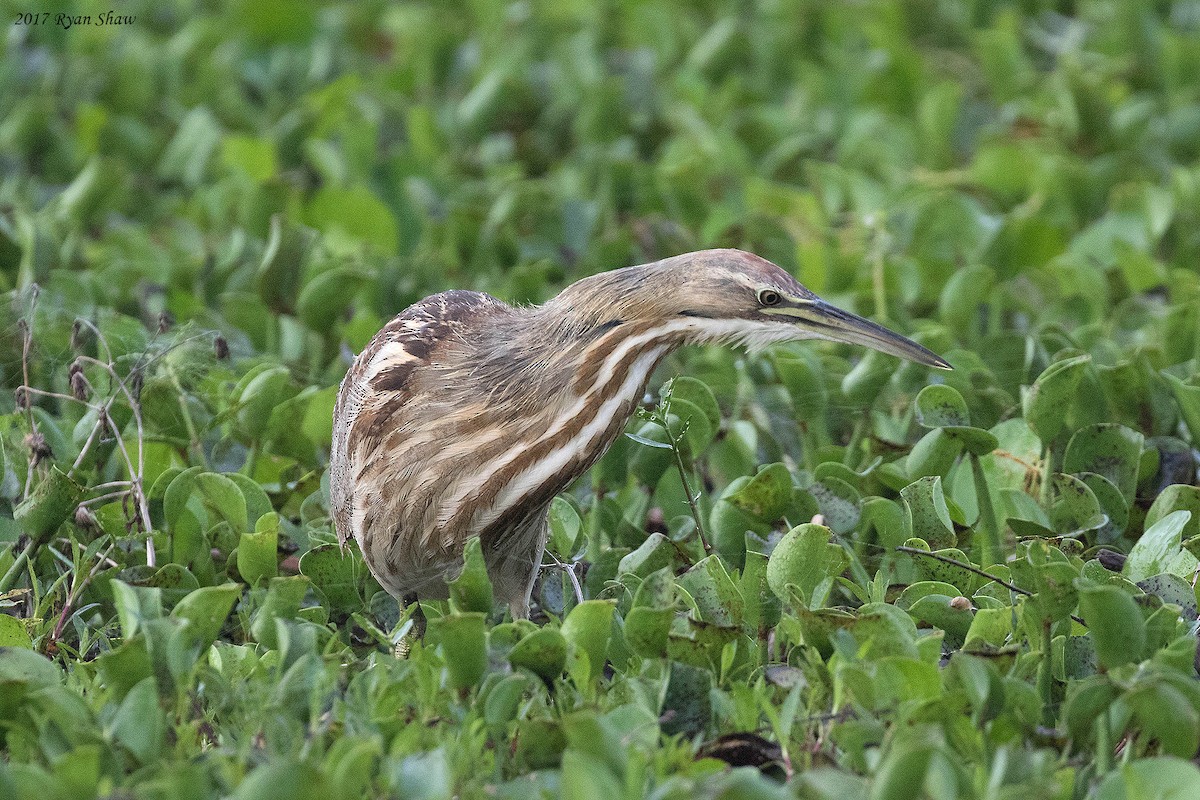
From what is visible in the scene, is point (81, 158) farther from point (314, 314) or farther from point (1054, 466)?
point (1054, 466)

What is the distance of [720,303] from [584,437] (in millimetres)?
392

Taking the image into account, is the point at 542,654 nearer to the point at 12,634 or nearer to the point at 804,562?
the point at 804,562

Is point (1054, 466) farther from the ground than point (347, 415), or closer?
closer

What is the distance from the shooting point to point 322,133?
654cm

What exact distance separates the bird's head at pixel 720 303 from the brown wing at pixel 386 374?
42 centimetres

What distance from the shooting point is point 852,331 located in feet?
11.0

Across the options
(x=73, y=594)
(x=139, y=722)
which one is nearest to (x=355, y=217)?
(x=73, y=594)

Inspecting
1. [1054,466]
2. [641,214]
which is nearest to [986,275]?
[1054,466]

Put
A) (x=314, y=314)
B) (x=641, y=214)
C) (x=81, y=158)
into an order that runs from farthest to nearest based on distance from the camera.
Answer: (x=81, y=158) < (x=641, y=214) < (x=314, y=314)

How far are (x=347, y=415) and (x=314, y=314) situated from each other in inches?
A: 44.4

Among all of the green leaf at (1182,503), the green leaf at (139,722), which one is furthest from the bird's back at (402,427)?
the green leaf at (1182,503)

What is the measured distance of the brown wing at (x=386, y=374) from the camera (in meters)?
3.59

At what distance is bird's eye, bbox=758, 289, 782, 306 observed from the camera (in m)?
3.27

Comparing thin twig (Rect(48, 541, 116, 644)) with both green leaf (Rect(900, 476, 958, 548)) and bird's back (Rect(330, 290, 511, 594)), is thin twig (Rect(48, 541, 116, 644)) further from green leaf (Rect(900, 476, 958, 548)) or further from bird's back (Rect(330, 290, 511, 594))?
green leaf (Rect(900, 476, 958, 548))
